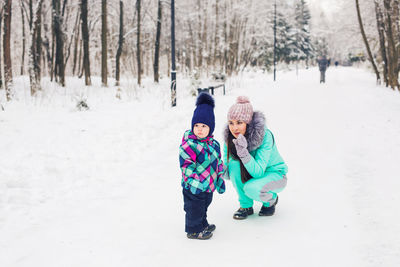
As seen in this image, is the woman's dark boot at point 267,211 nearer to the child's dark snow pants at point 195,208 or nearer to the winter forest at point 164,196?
the winter forest at point 164,196

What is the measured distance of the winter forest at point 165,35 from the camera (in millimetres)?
18062

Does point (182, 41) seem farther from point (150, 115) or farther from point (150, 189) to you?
point (150, 189)

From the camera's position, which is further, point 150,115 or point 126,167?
point 150,115

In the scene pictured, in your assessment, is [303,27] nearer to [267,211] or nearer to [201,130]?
[267,211]

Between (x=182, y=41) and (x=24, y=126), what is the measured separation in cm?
3257

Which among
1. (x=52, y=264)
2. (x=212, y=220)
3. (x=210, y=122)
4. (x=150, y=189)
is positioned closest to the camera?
(x=52, y=264)

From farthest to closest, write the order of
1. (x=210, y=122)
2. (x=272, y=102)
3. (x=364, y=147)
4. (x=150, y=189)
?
1. (x=272, y=102)
2. (x=364, y=147)
3. (x=150, y=189)
4. (x=210, y=122)

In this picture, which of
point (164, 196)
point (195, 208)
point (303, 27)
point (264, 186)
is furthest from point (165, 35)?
point (303, 27)

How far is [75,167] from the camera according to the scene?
5461 mm

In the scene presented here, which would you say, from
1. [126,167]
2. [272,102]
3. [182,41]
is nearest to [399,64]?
[272,102]

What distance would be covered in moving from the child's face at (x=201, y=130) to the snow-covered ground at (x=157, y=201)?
1096 millimetres

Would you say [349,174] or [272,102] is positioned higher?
[272,102]

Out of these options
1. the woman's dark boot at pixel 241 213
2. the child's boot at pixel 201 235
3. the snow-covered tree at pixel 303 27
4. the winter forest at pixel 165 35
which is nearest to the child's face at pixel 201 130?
the child's boot at pixel 201 235

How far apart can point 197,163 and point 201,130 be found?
322mm
